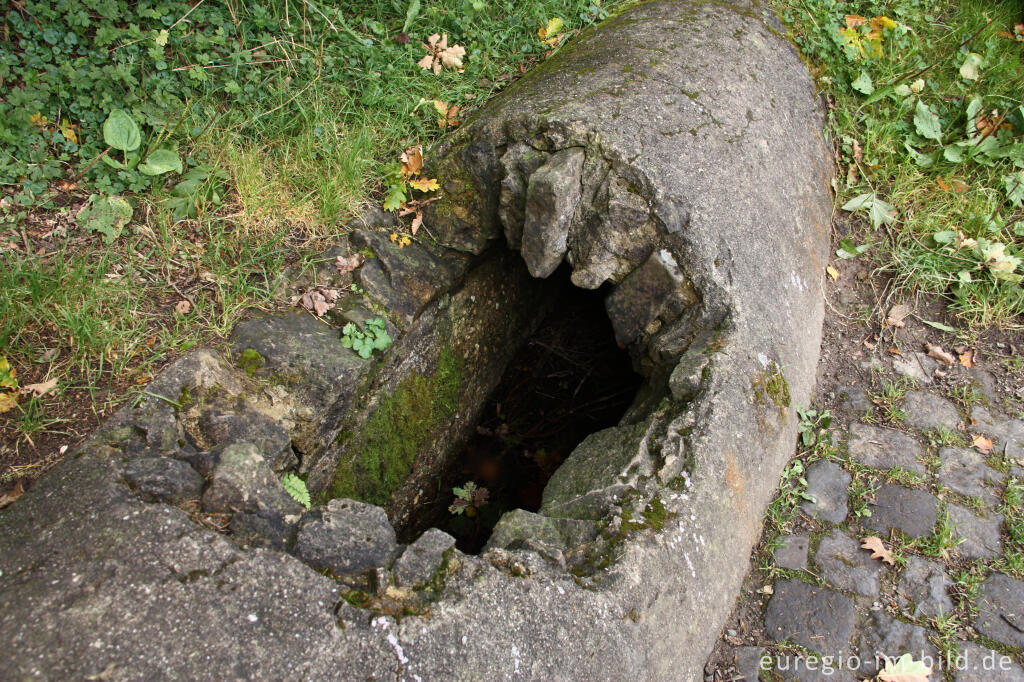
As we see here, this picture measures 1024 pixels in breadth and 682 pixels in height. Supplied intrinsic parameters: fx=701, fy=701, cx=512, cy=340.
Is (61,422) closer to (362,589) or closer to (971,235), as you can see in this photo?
(362,589)

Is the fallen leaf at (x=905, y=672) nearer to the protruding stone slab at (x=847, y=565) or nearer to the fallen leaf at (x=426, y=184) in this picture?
the protruding stone slab at (x=847, y=565)

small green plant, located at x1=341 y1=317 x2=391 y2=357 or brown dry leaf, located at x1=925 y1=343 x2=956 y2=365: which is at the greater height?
brown dry leaf, located at x1=925 y1=343 x2=956 y2=365

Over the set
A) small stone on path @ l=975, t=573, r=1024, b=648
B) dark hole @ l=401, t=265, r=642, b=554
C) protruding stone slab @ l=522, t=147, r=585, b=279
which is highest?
protruding stone slab @ l=522, t=147, r=585, b=279

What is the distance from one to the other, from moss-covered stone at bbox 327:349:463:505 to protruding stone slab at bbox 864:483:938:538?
73.1 inches

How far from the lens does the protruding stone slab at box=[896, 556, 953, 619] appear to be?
8.24ft

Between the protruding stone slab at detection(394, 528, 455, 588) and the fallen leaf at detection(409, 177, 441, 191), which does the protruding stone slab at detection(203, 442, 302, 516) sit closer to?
the protruding stone slab at detection(394, 528, 455, 588)

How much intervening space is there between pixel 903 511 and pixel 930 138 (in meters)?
2.33

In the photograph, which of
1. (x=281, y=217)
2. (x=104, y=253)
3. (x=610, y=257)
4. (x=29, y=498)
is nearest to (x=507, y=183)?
(x=610, y=257)

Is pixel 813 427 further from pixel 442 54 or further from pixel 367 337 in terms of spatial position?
pixel 442 54

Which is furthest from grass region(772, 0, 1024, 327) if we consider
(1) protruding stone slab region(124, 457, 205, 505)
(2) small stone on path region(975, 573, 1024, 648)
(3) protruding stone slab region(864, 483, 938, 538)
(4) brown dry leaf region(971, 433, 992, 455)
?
(1) protruding stone slab region(124, 457, 205, 505)

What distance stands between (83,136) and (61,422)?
1250 mm

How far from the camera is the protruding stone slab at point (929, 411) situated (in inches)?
123

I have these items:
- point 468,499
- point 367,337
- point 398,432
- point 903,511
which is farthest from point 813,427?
point 367,337

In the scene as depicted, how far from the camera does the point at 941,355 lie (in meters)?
3.38
